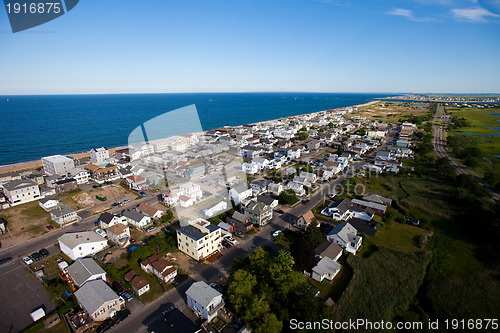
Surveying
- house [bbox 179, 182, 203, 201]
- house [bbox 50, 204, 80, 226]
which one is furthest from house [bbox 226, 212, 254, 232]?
house [bbox 50, 204, 80, 226]

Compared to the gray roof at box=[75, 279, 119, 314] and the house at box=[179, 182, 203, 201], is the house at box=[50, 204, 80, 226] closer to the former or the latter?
the house at box=[179, 182, 203, 201]

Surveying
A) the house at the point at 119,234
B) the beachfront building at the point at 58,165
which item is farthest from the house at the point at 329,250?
the beachfront building at the point at 58,165

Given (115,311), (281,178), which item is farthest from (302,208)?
(115,311)

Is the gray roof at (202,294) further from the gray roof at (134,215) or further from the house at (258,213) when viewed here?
the gray roof at (134,215)

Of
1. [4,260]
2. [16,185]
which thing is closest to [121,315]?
[4,260]

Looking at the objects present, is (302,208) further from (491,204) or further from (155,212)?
(491,204)

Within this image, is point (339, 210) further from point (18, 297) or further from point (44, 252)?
point (44, 252)
